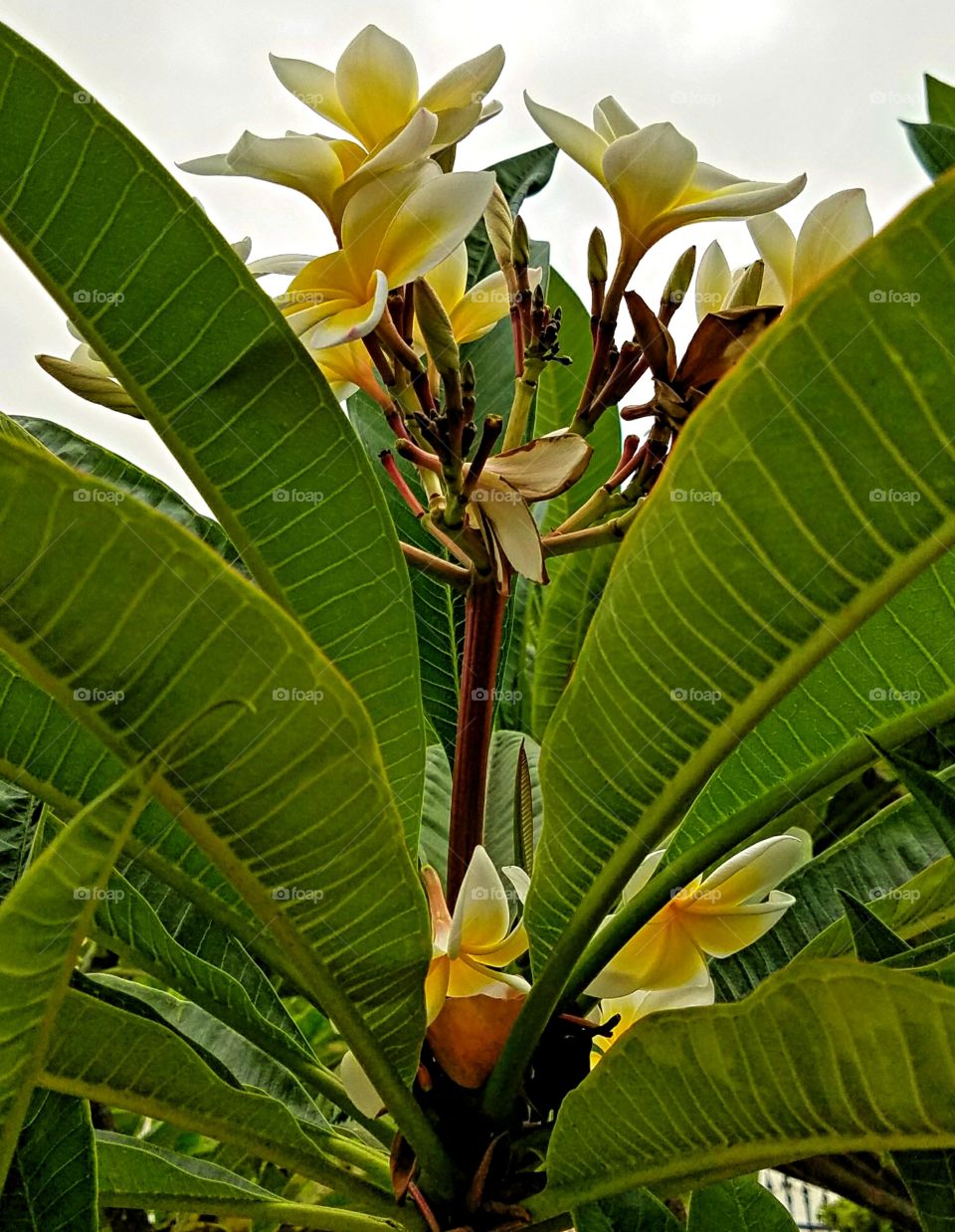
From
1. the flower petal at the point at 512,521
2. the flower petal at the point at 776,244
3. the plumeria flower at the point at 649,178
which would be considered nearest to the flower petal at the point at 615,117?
the plumeria flower at the point at 649,178

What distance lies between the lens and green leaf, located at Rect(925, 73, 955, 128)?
589mm

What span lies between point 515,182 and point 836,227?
379 mm

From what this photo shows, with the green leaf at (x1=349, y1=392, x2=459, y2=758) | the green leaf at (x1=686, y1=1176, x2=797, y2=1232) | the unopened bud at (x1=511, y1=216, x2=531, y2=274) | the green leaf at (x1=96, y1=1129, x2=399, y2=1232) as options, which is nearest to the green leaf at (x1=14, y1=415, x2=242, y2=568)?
the green leaf at (x1=349, y1=392, x2=459, y2=758)

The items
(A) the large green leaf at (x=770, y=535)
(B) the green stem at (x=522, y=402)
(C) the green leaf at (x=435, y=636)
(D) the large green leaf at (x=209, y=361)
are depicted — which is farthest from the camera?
(C) the green leaf at (x=435, y=636)

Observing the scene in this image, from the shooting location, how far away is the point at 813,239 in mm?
567

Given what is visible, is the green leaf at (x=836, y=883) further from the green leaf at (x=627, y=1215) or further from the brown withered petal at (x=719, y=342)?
the brown withered petal at (x=719, y=342)

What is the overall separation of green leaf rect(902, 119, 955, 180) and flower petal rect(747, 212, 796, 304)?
0.23ft

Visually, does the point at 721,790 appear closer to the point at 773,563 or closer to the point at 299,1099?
the point at 773,563

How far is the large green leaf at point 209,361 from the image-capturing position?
430mm

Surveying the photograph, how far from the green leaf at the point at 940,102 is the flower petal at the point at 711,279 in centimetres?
15

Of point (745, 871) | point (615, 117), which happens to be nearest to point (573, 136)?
point (615, 117)

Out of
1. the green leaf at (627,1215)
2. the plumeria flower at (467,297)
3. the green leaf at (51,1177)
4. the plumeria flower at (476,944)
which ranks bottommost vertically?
the green leaf at (627,1215)

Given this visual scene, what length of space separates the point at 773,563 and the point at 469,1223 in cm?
36

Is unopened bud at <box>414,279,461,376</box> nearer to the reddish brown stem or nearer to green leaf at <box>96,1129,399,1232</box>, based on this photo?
the reddish brown stem
